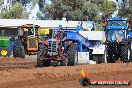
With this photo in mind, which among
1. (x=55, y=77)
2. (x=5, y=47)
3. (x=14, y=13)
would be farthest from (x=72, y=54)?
(x=14, y=13)

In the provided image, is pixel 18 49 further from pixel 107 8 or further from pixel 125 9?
pixel 107 8

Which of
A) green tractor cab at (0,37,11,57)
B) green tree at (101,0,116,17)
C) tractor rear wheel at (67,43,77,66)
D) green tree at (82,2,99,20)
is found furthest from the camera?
green tree at (101,0,116,17)

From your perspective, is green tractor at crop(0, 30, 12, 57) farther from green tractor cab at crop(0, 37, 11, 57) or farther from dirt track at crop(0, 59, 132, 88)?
dirt track at crop(0, 59, 132, 88)

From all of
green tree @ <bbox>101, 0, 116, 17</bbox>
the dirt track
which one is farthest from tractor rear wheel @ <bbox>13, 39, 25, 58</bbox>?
green tree @ <bbox>101, 0, 116, 17</bbox>

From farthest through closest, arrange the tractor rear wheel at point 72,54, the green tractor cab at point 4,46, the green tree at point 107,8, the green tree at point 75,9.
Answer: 1. the green tree at point 107,8
2. the green tree at point 75,9
3. the green tractor cab at point 4,46
4. the tractor rear wheel at point 72,54

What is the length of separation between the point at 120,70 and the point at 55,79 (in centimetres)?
403

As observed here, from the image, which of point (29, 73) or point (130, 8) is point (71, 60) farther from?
point (130, 8)

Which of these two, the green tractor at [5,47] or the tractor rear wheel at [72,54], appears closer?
the tractor rear wheel at [72,54]

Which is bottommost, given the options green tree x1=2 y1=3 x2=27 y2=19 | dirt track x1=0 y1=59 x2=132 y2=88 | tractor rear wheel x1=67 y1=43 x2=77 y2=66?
dirt track x1=0 y1=59 x2=132 y2=88

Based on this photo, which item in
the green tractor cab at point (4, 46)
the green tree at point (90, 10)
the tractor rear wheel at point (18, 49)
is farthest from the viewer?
the green tree at point (90, 10)

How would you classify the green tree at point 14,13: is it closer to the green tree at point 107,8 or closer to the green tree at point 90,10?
the green tree at point 90,10

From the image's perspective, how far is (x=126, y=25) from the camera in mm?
23438

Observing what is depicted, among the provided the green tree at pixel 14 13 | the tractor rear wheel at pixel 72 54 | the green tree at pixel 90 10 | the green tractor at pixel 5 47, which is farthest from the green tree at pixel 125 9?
the tractor rear wheel at pixel 72 54

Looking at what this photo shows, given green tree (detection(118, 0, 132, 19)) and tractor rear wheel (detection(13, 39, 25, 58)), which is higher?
green tree (detection(118, 0, 132, 19))
